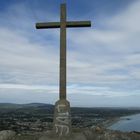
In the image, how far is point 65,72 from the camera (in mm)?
10430

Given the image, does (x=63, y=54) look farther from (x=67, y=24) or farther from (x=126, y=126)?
(x=126, y=126)

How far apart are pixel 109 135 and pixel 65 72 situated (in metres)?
2.95

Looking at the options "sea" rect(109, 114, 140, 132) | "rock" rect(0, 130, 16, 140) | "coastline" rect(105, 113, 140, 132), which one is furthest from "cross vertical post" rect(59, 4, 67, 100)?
"sea" rect(109, 114, 140, 132)

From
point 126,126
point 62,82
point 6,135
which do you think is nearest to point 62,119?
point 62,82

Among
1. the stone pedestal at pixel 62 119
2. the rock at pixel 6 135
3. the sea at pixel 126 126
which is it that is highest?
the sea at pixel 126 126

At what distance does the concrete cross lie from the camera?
32.6 feet

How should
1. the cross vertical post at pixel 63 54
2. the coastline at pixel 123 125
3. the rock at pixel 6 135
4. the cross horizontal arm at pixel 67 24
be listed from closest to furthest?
the cross vertical post at pixel 63 54 < the cross horizontal arm at pixel 67 24 < the rock at pixel 6 135 < the coastline at pixel 123 125

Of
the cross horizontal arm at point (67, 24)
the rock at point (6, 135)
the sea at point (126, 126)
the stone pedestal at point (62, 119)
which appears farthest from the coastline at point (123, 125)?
the stone pedestal at point (62, 119)

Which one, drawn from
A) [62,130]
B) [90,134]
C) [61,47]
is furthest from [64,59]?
[90,134]

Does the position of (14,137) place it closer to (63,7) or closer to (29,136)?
(29,136)

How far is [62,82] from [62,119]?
118 cm

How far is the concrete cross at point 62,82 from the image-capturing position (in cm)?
993

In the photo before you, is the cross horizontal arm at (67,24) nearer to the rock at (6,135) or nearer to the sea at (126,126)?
the rock at (6,135)

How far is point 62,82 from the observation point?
406 inches
